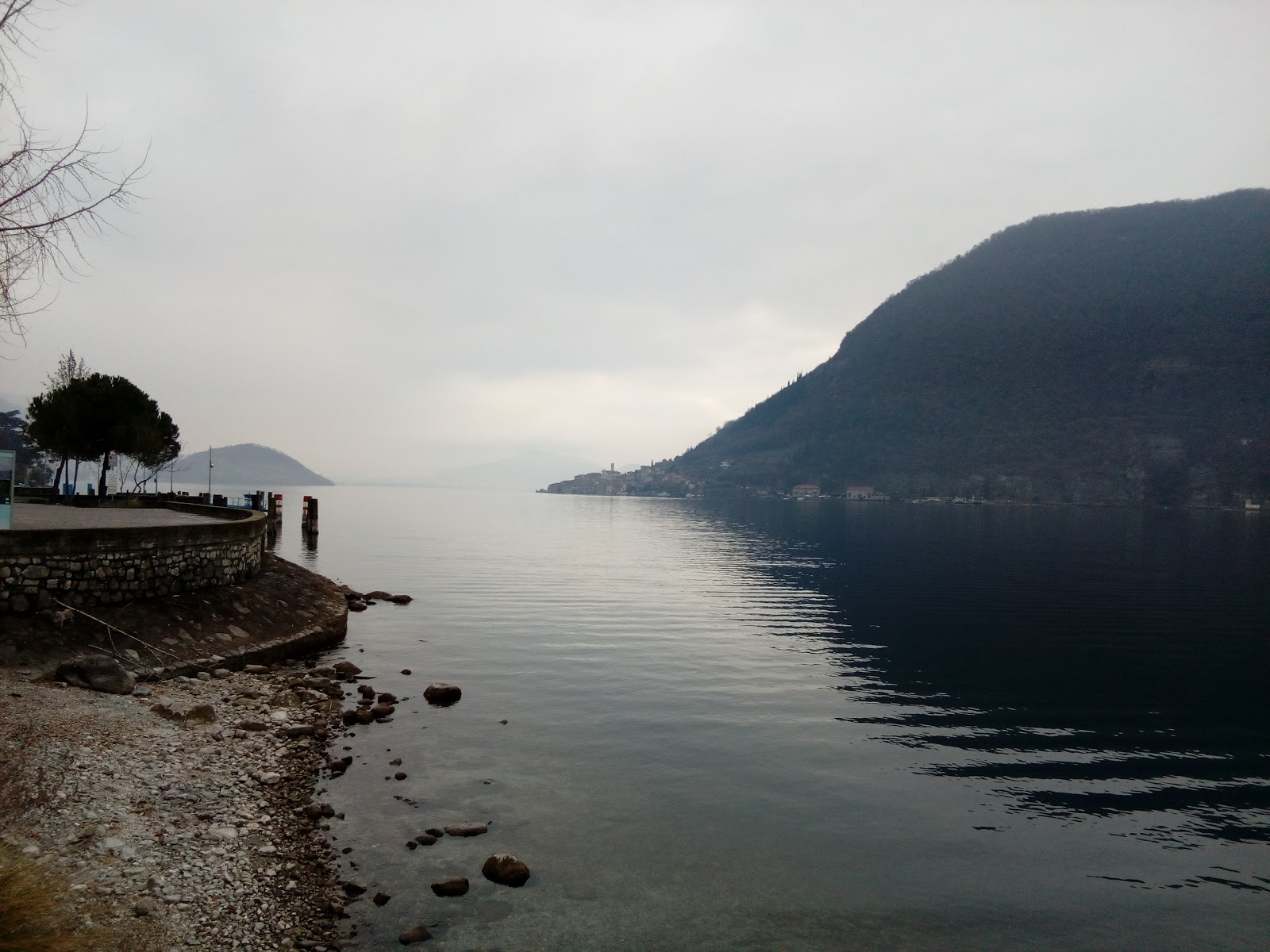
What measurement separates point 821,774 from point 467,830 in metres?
7.36

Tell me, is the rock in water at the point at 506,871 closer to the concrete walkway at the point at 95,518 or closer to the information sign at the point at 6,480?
the information sign at the point at 6,480

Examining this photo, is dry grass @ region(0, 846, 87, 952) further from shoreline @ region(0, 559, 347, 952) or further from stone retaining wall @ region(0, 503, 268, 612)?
stone retaining wall @ region(0, 503, 268, 612)

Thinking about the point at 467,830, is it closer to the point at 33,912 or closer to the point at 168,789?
the point at 168,789

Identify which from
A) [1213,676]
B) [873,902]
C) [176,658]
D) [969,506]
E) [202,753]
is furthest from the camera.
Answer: [969,506]

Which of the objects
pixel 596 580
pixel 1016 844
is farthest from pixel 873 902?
pixel 596 580

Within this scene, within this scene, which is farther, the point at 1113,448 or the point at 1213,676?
the point at 1113,448

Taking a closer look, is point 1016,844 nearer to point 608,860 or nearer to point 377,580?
point 608,860

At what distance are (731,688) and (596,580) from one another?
2529cm

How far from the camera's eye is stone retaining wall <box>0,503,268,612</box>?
53.3 ft

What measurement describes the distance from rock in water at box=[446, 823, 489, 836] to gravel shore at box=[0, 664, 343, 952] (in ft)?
6.29

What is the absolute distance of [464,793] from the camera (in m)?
12.8

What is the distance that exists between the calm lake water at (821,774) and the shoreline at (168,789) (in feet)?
3.26

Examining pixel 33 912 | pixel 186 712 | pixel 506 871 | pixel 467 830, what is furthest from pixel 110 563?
pixel 506 871

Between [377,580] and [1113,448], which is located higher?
[1113,448]
